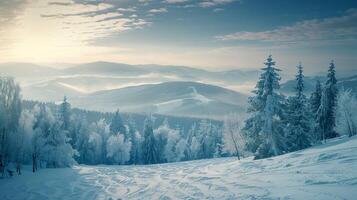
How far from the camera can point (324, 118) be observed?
226 ft

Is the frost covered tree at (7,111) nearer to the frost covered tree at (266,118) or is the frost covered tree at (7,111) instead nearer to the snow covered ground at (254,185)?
the snow covered ground at (254,185)

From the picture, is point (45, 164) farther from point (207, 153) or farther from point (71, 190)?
point (207, 153)

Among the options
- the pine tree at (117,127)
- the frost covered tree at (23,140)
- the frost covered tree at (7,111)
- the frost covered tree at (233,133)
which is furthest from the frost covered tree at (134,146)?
the frost covered tree at (7,111)

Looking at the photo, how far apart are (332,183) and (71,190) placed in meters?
26.7

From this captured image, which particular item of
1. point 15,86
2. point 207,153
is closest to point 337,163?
point 15,86

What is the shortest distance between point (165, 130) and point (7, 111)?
6595cm

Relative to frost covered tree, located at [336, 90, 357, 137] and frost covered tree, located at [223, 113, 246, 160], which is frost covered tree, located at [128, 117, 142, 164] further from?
frost covered tree, located at [336, 90, 357, 137]

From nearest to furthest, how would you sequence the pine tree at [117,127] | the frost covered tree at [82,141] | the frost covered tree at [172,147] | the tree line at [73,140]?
the tree line at [73,140], the frost covered tree at [82,141], the pine tree at [117,127], the frost covered tree at [172,147]

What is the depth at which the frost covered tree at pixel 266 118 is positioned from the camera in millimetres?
50688

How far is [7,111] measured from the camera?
178ft

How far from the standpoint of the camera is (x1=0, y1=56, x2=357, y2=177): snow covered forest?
2039 inches

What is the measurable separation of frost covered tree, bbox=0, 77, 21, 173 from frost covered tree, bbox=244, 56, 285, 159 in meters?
36.7

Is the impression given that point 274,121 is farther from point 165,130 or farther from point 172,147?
point 172,147

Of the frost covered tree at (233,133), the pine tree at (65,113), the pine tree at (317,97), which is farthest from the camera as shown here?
the pine tree at (65,113)
